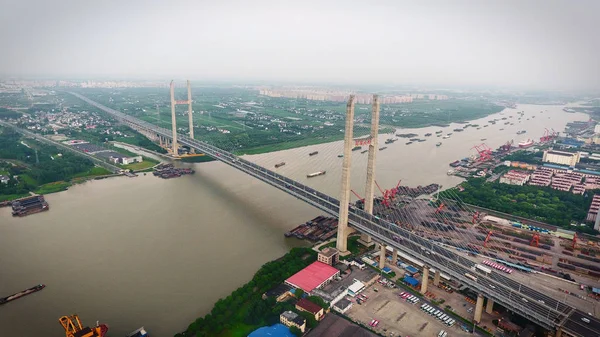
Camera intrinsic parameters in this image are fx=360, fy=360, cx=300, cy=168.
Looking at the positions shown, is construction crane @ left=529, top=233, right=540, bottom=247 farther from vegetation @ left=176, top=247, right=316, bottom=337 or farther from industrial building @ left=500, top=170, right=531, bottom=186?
vegetation @ left=176, top=247, right=316, bottom=337

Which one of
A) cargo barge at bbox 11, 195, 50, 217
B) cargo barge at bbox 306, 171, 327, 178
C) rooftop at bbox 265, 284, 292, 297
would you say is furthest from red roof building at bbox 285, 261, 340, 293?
cargo barge at bbox 11, 195, 50, 217

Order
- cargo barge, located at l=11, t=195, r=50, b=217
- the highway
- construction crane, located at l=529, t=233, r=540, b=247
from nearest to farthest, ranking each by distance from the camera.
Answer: the highway, construction crane, located at l=529, t=233, r=540, b=247, cargo barge, located at l=11, t=195, r=50, b=217

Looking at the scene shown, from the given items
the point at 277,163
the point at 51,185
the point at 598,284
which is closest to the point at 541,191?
the point at 598,284

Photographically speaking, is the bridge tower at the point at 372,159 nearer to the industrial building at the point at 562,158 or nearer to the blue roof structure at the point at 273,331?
the blue roof structure at the point at 273,331

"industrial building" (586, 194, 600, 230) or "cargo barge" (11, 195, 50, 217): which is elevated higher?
"industrial building" (586, 194, 600, 230)

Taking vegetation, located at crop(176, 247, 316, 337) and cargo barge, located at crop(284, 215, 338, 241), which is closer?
vegetation, located at crop(176, 247, 316, 337)

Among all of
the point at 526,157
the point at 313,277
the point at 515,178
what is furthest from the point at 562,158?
the point at 313,277
